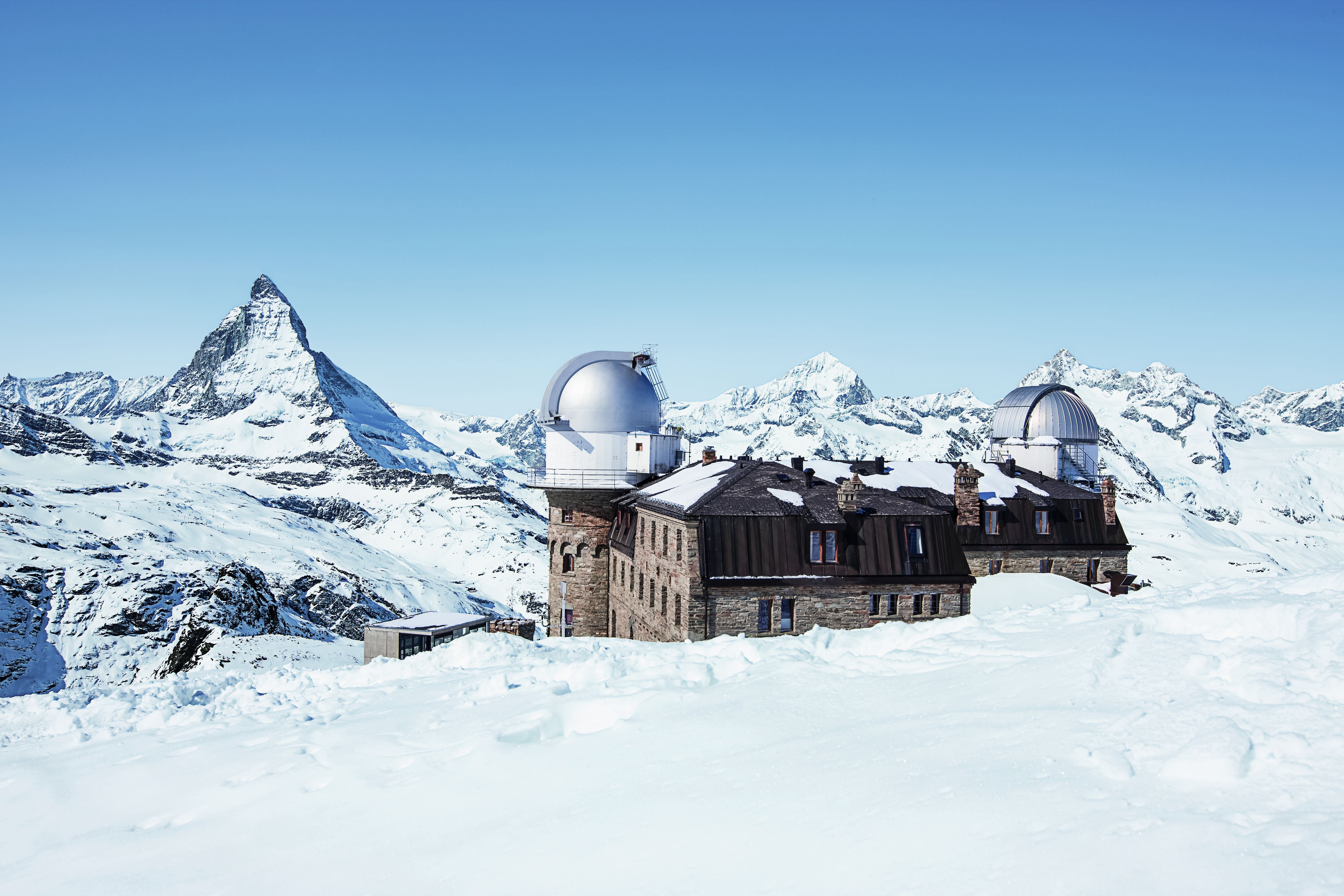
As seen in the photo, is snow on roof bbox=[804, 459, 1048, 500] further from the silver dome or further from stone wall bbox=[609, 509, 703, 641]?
the silver dome

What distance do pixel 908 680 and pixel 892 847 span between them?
5056 mm

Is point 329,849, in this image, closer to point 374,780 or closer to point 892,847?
point 374,780

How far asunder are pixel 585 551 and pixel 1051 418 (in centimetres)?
2879

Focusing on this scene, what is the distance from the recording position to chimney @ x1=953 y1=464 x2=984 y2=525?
1492 inches

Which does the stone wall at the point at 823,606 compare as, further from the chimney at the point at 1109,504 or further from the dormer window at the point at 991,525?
the chimney at the point at 1109,504

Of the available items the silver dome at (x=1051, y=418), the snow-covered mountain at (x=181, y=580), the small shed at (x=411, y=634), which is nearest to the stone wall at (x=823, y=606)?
the small shed at (x=411, y=634)

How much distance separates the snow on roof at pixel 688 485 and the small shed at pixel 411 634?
8.63 meters

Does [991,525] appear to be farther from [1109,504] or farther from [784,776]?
[784,776]

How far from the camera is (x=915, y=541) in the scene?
32.1 metres

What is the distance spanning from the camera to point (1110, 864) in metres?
6.59

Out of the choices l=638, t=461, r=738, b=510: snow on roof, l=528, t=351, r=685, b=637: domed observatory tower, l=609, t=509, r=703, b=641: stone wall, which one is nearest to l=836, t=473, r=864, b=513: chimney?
l=638, t=461, r=738, b=510: snow on roof

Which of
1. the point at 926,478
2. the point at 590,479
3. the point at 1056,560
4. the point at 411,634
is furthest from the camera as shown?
the point at 590,479

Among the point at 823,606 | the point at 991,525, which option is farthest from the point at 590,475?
the point at 991,525

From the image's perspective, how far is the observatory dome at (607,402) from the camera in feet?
140
